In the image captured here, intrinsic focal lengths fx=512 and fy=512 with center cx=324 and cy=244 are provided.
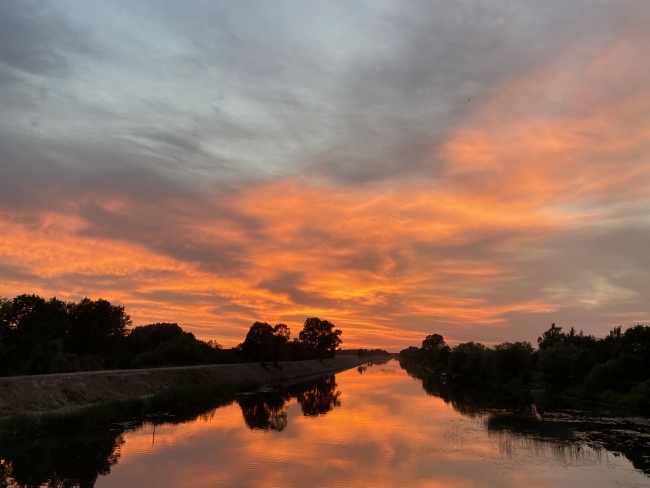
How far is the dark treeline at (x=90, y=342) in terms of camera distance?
67.7 m

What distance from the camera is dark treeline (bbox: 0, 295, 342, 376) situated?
6769 centimetres

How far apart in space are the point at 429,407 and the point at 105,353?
61587mm

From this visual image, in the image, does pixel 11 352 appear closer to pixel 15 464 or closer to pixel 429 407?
pixel 15 464

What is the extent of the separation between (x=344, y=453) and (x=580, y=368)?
210ft

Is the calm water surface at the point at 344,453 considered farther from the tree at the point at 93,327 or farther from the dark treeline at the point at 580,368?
the tree at the point at 93,327

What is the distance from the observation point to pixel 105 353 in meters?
93.3

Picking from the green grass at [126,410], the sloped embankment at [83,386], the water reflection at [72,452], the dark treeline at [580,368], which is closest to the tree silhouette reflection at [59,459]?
the water reflection at [72,452]

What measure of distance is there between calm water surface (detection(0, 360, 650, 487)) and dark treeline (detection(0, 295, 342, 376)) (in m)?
31.8

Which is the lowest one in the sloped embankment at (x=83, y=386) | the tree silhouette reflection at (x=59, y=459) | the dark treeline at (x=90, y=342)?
the tree silhouette reflection at (x=59, y=459)

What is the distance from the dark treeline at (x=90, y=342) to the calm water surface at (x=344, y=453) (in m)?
Answer: 31.8

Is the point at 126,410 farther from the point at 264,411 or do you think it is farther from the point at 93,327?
the point at 93,327

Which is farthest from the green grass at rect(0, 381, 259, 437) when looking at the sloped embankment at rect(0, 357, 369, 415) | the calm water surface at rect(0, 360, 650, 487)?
the sloped embankment at rect(0, 357, 369, 415)

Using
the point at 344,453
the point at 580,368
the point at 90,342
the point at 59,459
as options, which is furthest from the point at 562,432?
the point at 90,342

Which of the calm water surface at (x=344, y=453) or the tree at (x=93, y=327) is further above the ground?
the tree at (x=93, y=327)
